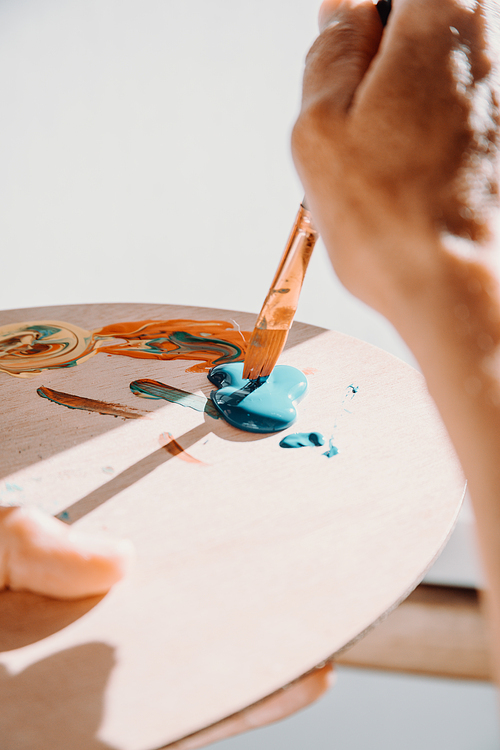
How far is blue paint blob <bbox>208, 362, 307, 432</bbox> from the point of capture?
20.6 inches

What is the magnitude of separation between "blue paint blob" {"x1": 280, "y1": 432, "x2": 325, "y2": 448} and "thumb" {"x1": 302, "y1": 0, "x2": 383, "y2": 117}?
0.27m

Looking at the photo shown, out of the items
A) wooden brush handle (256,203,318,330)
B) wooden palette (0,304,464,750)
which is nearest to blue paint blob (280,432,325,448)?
wooden palette (0,304,464,750)

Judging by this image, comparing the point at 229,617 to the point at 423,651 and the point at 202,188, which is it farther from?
the point at 202,188

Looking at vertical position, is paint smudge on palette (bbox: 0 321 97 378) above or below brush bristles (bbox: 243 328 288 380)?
below

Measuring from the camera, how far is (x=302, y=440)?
50 cm

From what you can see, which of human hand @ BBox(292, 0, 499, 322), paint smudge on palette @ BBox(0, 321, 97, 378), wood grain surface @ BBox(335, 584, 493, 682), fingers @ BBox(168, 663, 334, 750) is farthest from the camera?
wood grain surface @ BBox(335, 584, 493, 682)

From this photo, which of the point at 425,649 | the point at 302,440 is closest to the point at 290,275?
the point at 302,440

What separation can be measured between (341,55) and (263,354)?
0.31 m

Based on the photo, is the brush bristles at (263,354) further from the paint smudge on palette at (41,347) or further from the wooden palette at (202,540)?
the paint smudge on palette at (41,347)

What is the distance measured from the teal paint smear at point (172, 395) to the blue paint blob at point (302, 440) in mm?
76

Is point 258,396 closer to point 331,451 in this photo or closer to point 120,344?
point 331,451

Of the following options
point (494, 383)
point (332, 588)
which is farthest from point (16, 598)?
point (494, 383)

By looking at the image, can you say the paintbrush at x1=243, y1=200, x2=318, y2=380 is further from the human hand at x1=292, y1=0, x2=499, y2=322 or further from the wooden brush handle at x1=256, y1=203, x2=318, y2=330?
the human hand at x1=292, y1=0, x2=499, y2=322

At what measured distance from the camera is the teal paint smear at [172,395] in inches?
21.9
